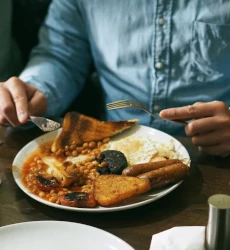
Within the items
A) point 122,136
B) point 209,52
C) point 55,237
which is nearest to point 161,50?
point 209,52

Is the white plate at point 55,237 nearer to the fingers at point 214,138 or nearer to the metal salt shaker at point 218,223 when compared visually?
the metal salt shaker at point 218,223

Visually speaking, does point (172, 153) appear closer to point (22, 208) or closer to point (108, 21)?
point (22, 208)

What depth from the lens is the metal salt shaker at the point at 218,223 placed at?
Result: 0.69 meters

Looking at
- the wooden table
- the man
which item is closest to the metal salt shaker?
the wooden table

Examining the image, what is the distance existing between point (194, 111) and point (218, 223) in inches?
19.6

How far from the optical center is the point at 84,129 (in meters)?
1.30

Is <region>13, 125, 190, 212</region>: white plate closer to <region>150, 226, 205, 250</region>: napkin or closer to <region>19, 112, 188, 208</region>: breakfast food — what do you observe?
<region>19, 112, 188, 208</region>: breakfast food

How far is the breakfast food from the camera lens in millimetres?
979

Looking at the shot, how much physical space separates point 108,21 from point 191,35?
289 millimetres

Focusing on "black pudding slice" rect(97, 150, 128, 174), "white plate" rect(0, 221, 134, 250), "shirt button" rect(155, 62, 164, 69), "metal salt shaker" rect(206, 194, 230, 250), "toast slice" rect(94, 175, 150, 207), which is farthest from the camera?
"shirt button" rect(155, 62, 164, 69)

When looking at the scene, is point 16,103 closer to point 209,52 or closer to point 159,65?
point 159,65

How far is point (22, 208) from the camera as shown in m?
1.01

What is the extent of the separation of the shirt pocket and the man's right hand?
52 centimetres

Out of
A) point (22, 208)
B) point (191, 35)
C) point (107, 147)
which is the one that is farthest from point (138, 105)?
point (22, 208)
